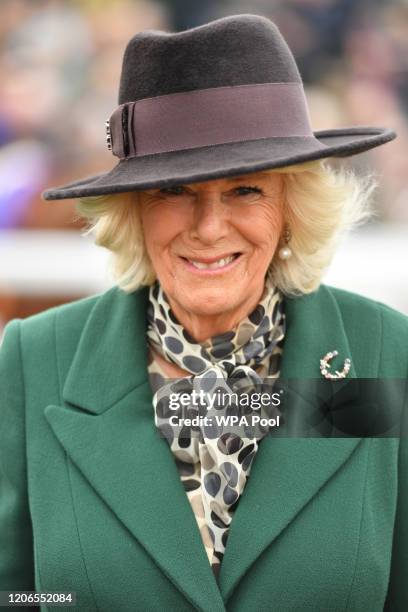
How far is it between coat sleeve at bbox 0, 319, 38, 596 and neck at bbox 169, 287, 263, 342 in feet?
1.51

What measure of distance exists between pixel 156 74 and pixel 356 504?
1.14 meters

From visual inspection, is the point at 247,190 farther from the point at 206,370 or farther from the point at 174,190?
the point at 206,370

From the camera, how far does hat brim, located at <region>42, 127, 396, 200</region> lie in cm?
203

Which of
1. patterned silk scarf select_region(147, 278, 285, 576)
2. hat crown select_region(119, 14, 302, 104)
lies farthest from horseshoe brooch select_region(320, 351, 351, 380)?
hat crown select_region(119, 14, 302, 104)

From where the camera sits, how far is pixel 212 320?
240cm

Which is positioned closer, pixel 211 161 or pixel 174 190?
pixel 211 161

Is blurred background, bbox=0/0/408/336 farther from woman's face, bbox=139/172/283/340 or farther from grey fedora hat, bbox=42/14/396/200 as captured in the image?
grey fedora hat, bbox=42/14/396/200

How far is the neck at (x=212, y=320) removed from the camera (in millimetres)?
2395

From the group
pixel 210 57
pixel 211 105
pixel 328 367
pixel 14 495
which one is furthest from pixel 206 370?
pixel 210 57

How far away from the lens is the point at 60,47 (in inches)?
229

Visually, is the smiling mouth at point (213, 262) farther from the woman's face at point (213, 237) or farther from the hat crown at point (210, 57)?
the hat crown at point (210, 57)

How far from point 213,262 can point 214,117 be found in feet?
1.16

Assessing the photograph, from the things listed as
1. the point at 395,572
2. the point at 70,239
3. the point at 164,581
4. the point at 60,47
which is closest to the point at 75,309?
the point at 164,581

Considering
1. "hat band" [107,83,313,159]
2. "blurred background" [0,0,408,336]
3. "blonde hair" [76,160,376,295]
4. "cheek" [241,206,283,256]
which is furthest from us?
"blurred background" [0,0,408,336]
